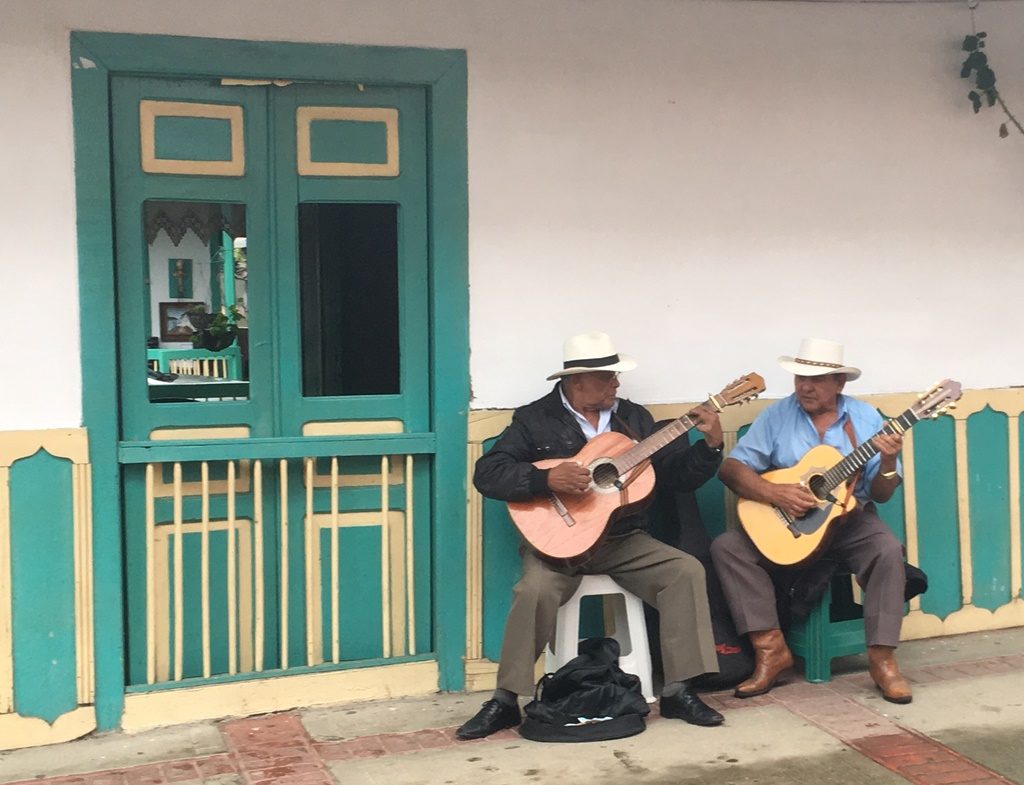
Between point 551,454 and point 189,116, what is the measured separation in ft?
5.84

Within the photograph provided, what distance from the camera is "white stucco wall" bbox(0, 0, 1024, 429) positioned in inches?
167

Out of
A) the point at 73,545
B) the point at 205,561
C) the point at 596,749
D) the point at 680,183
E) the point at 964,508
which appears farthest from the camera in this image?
the point at 964,508

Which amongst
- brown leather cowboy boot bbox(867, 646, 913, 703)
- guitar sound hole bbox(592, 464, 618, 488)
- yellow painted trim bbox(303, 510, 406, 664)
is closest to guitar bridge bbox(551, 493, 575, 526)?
guitar sound hole bbox(592, 464, 618, 488)

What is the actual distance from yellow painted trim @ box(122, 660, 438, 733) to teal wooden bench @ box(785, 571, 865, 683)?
4.72 feet

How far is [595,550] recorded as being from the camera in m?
4.33

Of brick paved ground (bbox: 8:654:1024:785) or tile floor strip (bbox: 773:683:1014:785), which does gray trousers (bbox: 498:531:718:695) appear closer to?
brick paved ground (bbox: 8:654:1024:785)

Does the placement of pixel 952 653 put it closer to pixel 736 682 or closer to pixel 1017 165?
pixel 736 682

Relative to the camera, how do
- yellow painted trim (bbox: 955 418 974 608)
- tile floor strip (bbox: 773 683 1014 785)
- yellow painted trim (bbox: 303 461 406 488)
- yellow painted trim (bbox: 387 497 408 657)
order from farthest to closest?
yellow painted trim (bbox: 955 418 974 608) → yellow painted trim (bbox: 387 497 408 657) → yellow painted trim (bbox: 303 461 406 488) → tile floor strip (bbox: 773 683 1014 785)

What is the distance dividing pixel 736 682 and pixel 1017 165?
2655 millimetres

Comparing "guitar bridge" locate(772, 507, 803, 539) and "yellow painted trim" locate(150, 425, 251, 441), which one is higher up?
"yellow painted trim" locate(150, 425, 251, 441)

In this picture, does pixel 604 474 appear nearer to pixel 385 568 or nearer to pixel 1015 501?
pixel 385 568

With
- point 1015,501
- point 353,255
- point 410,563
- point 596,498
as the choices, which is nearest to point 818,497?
point 596,498

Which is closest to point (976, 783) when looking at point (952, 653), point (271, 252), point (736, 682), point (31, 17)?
point (736, 682)

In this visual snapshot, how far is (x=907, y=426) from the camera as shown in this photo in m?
4.47
